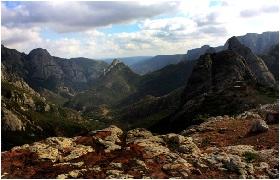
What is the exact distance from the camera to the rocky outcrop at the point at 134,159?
26.7 meters

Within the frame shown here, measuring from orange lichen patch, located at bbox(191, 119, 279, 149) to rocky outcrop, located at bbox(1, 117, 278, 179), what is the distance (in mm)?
1454

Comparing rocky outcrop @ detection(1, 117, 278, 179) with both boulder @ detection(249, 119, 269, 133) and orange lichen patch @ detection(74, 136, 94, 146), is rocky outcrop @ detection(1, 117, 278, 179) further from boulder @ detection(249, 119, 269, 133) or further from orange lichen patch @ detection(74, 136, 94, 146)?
boulder @ detection(249, 119, 269, 133)

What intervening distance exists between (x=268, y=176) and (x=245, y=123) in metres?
20.4

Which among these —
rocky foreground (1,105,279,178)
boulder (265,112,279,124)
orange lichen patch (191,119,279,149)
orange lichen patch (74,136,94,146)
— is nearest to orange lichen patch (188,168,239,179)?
rocky foreground (1,105,279,178)

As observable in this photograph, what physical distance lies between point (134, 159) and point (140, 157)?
63 cm

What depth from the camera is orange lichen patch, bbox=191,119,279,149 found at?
3609 centimetres

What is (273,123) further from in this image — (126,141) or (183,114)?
(183,114)

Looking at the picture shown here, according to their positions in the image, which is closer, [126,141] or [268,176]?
[268,176]

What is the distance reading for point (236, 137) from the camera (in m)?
39.5

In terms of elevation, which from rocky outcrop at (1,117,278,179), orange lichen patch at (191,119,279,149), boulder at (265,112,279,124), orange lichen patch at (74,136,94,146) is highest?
orange lichen patch at (74,136,94,146)

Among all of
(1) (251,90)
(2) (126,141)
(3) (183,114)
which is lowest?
(3) (183,114)

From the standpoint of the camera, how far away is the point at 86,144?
32906 mm

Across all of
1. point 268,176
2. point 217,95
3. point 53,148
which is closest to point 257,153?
point 268,176

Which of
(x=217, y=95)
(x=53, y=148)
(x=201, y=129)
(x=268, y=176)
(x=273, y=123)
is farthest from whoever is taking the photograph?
(x=217, y=95)
